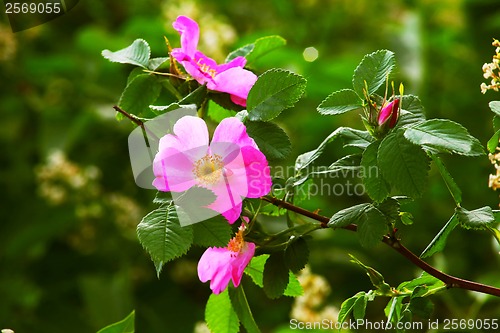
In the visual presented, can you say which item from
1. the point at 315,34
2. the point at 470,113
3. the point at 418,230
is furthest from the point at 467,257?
the point at 315,34

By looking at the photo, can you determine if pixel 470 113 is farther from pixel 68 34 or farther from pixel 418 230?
pixel 68 34

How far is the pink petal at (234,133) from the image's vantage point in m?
0.40

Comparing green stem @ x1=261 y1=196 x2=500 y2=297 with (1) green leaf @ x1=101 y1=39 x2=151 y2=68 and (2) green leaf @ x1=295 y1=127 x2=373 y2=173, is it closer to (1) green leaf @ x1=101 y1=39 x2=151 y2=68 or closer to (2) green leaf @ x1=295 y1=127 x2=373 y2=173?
(2) green leaf @ x1=295 y1=127 x2=373 y2=173

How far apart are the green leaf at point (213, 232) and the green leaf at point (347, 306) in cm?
10

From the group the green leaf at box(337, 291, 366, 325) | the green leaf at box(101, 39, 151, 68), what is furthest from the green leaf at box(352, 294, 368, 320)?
the green leaf at box(101, 39, 151, 68)

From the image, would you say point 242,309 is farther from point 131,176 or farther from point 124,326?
point 131,176

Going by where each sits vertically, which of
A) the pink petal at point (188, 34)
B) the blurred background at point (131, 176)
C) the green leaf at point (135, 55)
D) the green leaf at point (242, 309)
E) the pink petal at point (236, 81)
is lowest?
the blurred background at point (131, 176)

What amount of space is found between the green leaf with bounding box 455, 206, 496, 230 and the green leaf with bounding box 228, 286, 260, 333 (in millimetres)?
150

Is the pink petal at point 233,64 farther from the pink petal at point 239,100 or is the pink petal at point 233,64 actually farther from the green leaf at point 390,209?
the green leaf at point 390,209

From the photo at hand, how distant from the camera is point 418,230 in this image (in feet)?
4.19

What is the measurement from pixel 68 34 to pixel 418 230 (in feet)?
3.04

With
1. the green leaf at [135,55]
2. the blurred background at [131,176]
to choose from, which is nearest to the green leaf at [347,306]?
the green leaf at [135,55]

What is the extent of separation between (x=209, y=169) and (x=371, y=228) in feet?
0.31

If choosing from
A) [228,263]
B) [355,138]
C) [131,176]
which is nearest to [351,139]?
[355,138]
